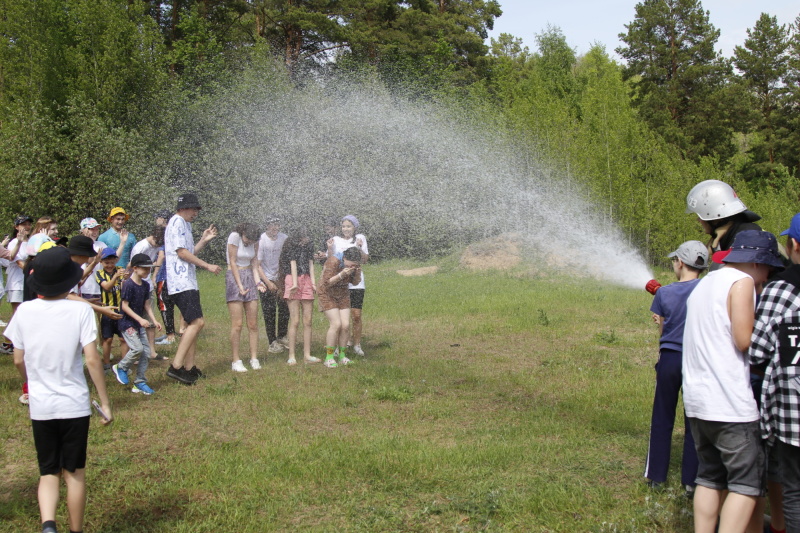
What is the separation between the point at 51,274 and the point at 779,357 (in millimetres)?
4049

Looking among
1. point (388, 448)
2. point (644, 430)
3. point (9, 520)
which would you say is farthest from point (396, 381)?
point (9, 520)

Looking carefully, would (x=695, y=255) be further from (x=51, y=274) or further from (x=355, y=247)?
(x=355, y=247)

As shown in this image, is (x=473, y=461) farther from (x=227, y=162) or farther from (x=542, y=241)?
(x=227, y=162)

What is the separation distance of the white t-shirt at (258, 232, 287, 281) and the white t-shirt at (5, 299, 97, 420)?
5333mm

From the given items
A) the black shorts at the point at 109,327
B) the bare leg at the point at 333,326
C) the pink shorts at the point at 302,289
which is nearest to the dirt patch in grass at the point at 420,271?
the pink shorts at the point at 302,289

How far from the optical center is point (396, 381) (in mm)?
8109

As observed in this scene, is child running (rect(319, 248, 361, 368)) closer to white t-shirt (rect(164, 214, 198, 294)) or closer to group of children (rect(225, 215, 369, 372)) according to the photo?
group of children (rect(225, 215, 369, 372))

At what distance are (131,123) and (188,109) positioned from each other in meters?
2.67

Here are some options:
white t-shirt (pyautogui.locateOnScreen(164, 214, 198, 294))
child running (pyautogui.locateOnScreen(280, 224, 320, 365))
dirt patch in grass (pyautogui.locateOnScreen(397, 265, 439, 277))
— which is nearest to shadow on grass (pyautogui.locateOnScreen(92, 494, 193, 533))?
white t-shirt (pyautogui.locateOnScreen(164, 214, 198, 294))

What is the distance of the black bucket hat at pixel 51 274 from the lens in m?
4.08

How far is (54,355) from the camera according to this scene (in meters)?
4.04

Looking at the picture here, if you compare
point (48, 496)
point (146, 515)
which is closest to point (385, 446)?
point (146, 515)

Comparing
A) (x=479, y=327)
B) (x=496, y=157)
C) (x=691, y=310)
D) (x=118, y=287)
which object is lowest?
(x=479, y=327)

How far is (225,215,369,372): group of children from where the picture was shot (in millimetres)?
8719
